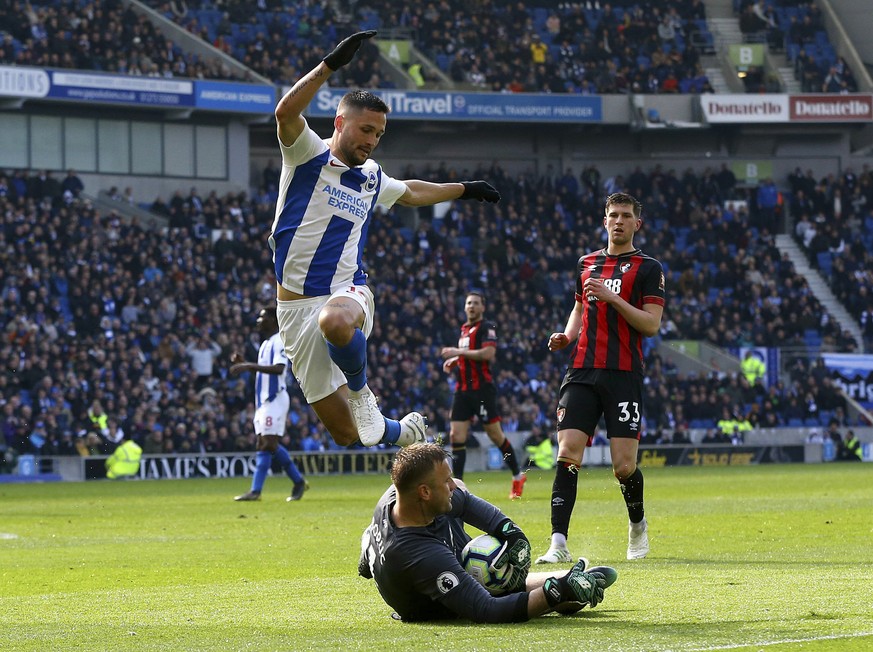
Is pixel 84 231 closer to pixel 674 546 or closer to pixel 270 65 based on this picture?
pixel 270 65

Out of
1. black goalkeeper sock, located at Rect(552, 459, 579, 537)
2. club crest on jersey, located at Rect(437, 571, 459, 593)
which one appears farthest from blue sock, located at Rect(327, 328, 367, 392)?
club crest on jersey, located at Rect(437, 571, 459, 593)

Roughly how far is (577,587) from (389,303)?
104 ft

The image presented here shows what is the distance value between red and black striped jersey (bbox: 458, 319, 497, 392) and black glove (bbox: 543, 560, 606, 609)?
12.6 meters

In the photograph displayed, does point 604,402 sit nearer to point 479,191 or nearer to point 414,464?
point 479,191

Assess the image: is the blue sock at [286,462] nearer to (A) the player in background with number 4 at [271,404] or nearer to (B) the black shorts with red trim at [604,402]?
(A) the player in background with number 4 at [271,404]

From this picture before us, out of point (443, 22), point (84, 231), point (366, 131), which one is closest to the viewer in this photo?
point (366, 131)

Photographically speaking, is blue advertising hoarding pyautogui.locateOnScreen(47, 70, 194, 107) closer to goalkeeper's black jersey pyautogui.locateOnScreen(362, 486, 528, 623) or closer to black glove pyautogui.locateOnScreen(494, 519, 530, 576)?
goalkeeper's black jersey pyautogui.locateOnScreen(362, 486, 528, 623)

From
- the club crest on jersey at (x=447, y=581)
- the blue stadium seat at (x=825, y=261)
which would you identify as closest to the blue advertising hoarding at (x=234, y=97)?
the blue stadium seat at (x=825, y=261)

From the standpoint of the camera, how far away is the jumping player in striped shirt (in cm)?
894

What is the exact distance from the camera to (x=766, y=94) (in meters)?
48.3

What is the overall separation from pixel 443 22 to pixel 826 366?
1713cm

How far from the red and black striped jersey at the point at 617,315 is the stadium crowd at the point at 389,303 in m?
21.2

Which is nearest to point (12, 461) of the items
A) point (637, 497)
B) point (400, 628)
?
point (637, 497)

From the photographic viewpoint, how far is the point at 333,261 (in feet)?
30.3
